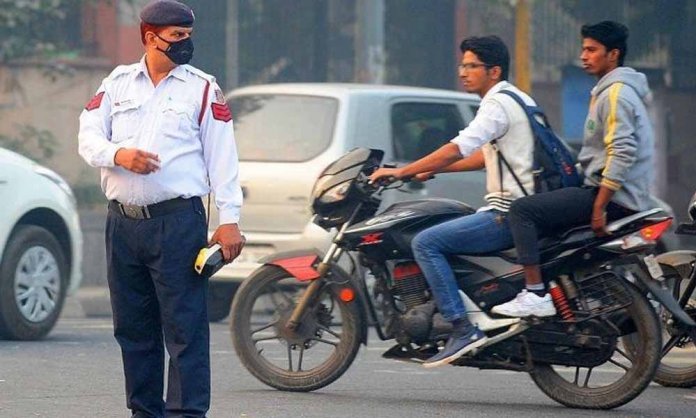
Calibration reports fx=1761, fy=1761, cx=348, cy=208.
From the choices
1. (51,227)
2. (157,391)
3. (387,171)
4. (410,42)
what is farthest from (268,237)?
(410,42)

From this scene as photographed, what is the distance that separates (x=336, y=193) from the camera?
823 cm

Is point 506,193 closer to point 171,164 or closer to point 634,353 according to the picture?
point 634,353

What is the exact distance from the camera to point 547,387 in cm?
805

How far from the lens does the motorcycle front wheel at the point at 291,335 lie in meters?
8.26

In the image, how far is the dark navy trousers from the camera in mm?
6277

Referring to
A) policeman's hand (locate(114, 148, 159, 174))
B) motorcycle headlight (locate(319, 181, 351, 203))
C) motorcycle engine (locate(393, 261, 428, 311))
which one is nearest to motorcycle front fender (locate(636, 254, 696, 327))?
motorcycle engine (locate(393, 261, 428, 311))

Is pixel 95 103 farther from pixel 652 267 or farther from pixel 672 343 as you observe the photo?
pixel 672 343

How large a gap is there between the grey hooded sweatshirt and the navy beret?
7.87 ft

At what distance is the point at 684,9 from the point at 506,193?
1430 cm

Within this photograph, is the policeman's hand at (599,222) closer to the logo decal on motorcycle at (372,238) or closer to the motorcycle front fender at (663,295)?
the motorcycle front fender at (663,295)

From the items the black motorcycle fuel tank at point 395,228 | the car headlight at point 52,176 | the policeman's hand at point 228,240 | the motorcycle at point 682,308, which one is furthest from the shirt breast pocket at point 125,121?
the car headlight at point 52,176

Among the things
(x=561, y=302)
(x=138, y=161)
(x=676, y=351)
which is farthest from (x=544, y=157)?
(x=138, y=161)

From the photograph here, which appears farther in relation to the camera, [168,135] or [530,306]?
[530,306]

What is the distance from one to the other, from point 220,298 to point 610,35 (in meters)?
5.17
